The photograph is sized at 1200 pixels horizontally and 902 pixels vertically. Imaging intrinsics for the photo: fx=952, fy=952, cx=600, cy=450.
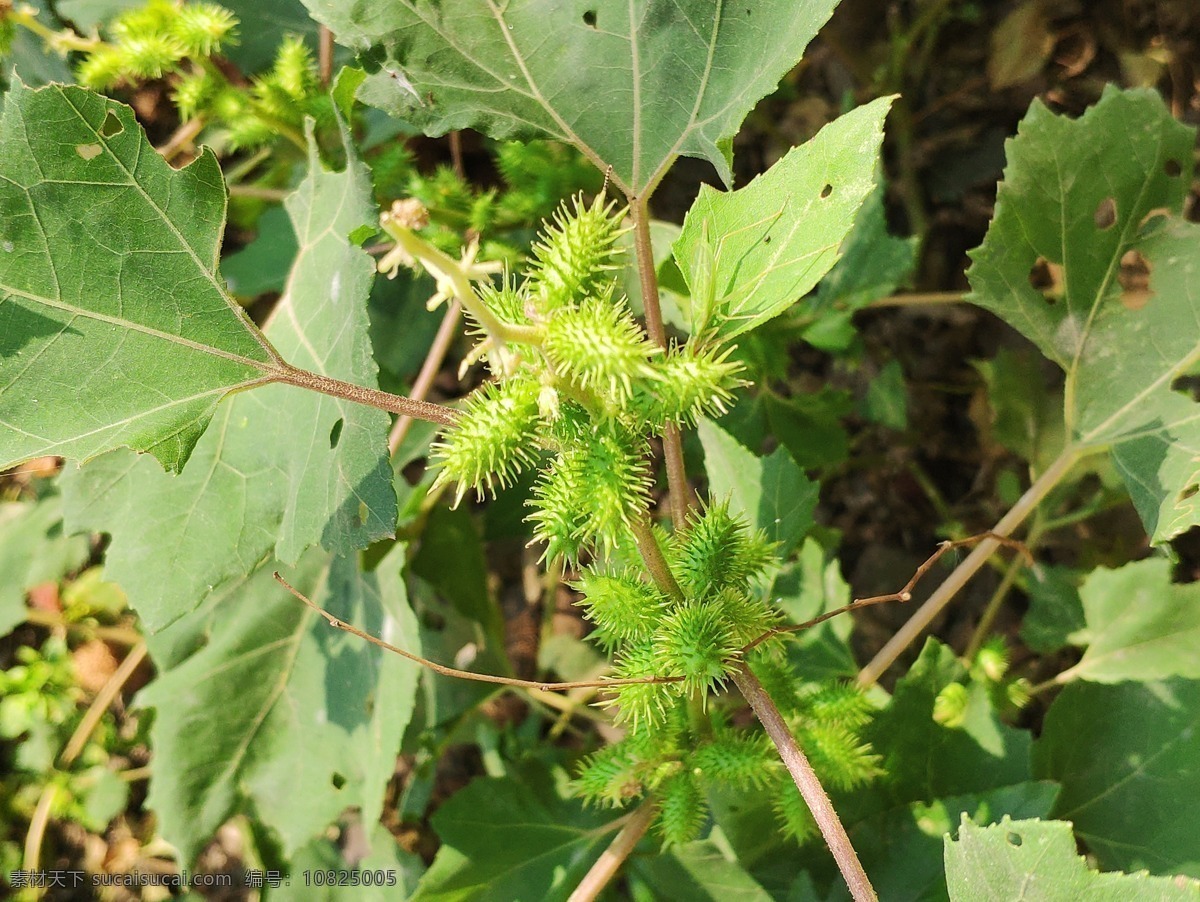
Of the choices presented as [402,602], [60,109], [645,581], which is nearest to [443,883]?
[402,602]

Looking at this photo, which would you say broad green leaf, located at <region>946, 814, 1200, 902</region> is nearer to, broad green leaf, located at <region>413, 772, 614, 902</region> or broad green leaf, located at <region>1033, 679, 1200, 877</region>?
broad green leaf, located at <region>1033, 679, 1200, 877</region>

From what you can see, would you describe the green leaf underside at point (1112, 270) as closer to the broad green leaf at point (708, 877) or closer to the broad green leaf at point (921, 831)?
the broad green leaf at point (921, 831)

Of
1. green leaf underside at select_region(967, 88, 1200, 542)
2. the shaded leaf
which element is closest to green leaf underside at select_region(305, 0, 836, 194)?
green leaf underside at select_region(967, 88, 1200, 542)

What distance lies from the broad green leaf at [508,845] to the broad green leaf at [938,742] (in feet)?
1.66

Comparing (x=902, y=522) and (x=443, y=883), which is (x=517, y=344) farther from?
(x=902, y=522)

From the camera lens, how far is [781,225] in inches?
39.0

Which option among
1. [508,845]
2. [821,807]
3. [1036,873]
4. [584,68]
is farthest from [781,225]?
[508,845]

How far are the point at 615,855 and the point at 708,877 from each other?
25 cm

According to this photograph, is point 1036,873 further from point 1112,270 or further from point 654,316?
point 1112,270

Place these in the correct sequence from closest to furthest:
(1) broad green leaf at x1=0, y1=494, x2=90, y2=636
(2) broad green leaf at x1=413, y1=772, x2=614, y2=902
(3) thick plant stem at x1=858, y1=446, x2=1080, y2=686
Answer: (3) thick plant stem at x1=858, y1=446, x2=1080, y2=686 < (2) broad green leaf at x1=413, y1=772, x2=614, y2=902 < (1) broad green leaf at x1=0, y1=494, x2=90, y2=636

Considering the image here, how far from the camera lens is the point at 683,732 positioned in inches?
51.8

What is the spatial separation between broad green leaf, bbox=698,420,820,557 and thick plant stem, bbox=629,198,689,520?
0.38m

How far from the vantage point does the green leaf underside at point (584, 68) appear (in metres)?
1.17

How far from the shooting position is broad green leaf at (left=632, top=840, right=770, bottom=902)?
156 cm
